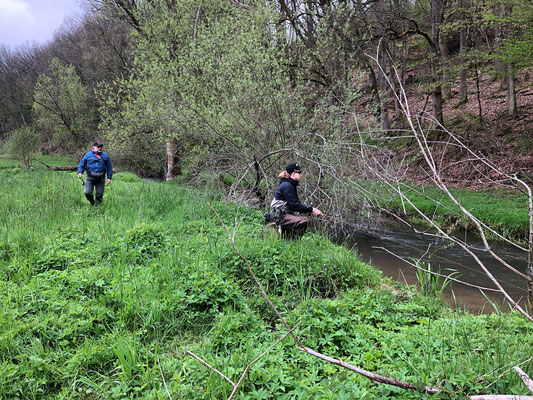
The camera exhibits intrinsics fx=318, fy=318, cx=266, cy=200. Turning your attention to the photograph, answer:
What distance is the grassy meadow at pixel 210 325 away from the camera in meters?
2.53

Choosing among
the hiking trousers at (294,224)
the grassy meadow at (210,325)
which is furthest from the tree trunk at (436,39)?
the grassy meadow at (210,325)

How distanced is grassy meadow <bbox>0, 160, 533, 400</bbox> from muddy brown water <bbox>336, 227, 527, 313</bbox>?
1345 millimetres

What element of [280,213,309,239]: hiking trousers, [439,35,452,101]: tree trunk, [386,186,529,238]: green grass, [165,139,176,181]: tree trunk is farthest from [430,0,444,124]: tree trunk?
[165,139,176,181]: tree trunk

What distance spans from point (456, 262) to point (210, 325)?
4648 mm

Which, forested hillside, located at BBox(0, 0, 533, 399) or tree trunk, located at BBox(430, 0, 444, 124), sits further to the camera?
tree trunk, located at BBox(430, 0, 444, 124)

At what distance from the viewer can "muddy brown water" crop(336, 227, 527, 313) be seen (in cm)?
552

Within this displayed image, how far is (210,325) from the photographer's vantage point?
145 inches

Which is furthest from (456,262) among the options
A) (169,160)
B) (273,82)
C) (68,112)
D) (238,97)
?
(68,112)

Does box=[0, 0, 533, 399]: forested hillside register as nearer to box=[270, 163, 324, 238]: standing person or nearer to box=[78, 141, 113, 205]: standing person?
box=[270, 163, 324, 238]: standing person

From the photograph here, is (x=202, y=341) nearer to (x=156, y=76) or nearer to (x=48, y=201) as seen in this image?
(x=48, y=201)

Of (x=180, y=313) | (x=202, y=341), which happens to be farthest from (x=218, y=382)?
(x=180, y=313)

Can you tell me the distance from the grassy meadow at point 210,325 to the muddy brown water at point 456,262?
1.34m

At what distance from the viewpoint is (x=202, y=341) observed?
10.8ft

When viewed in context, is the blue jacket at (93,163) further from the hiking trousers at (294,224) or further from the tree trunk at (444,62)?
the tree trunk at (444,62)
